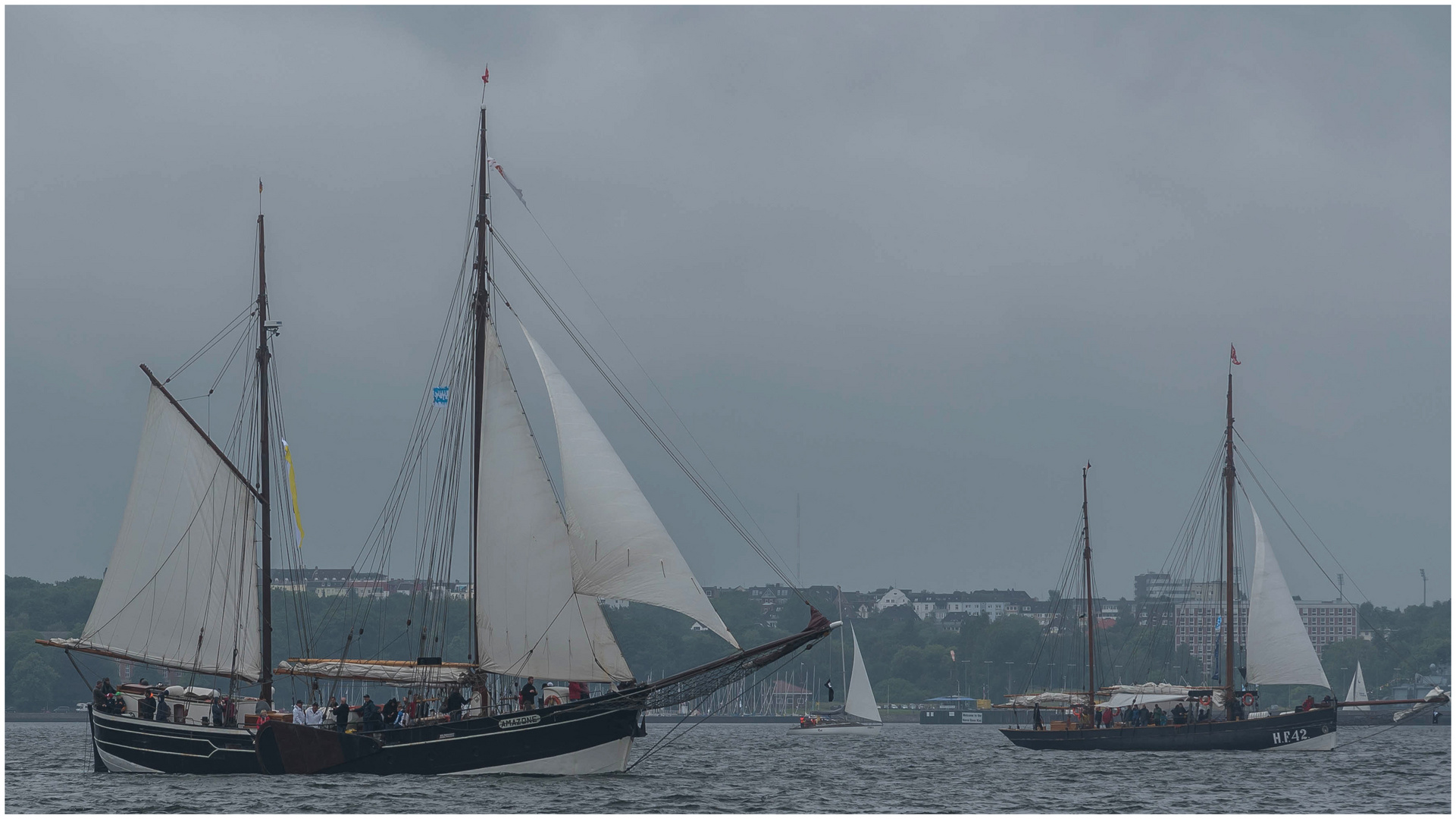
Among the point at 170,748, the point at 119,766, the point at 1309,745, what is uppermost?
the point at 170,748

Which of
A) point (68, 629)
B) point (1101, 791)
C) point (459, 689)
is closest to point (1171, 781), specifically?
point (1101, 791)

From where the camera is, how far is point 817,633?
49.2 meters

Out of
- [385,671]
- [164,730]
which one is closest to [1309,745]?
[385,671]

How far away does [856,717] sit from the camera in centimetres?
13912

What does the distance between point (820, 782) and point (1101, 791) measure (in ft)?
33.3

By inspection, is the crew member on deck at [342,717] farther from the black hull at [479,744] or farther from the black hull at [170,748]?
the black hull at [170,748]

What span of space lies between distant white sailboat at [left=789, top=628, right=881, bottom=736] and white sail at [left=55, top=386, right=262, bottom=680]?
3394 inches

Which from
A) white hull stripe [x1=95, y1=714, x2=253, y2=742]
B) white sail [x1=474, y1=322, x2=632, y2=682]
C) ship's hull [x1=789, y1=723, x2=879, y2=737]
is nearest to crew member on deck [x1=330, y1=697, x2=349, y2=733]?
white hull stripe [x1=95, y1=714, x2=253, y2=742]

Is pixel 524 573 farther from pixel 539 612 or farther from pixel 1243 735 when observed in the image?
pixel 1243 735

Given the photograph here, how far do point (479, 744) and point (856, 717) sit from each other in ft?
303

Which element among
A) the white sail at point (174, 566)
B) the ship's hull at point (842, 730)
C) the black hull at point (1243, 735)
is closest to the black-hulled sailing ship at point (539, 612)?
the white sail at point (174, 566)

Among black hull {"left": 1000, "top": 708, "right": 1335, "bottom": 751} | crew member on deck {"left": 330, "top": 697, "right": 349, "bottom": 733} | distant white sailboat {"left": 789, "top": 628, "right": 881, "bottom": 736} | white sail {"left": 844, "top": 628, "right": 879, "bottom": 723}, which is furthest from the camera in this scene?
white sail {"left": 844, "top": 628, "right": 879, "bottom": 723}

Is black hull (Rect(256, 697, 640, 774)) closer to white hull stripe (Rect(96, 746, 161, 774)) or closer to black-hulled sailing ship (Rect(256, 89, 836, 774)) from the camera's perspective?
black-hulled sailing ship (Rect(256, 89, 836, 774))

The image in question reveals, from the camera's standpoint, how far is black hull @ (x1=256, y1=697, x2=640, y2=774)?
163 ft
